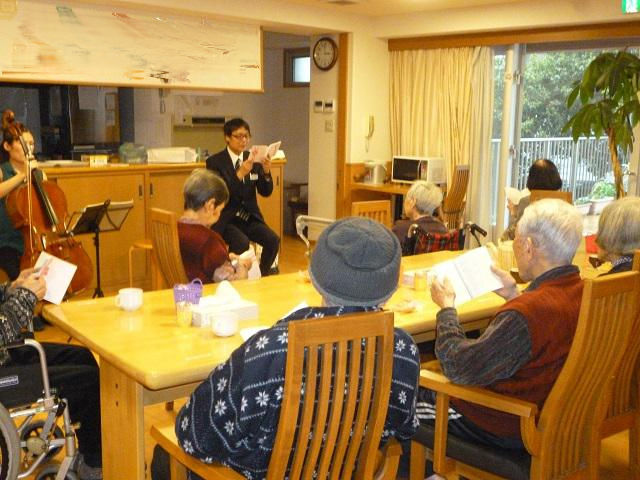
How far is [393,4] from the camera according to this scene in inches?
266

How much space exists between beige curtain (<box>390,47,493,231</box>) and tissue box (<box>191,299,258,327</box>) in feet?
16.5

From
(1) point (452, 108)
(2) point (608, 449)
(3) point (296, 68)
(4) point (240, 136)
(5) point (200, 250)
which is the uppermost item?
(3) point (296, 68)

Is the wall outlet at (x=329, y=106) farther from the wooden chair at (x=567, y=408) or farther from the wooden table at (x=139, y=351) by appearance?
the wooden chair at (x=567, y=408)

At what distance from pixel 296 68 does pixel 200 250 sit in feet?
20.8

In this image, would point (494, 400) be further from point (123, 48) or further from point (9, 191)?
point (123, 48)

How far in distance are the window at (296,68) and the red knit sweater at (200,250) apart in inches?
241

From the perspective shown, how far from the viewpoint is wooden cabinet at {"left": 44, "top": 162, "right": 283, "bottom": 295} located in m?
5.50

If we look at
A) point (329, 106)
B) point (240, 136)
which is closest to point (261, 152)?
point (240, 136)

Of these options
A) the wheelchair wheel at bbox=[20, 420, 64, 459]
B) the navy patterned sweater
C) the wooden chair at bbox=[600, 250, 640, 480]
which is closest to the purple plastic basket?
the wheelchair wheel at bbox=[20, 420, 64, 459]

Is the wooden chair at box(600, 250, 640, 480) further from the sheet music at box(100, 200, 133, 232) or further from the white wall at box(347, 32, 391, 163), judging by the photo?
the white wall at box(347, 32, 391, 163)

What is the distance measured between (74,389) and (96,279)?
3.16 meters

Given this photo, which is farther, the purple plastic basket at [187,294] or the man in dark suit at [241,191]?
the man in dark suit at [241,191]

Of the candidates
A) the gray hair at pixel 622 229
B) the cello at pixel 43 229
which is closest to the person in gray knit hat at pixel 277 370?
the gray hair at pixel 622 229

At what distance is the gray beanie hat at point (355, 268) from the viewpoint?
1721 millimetres
